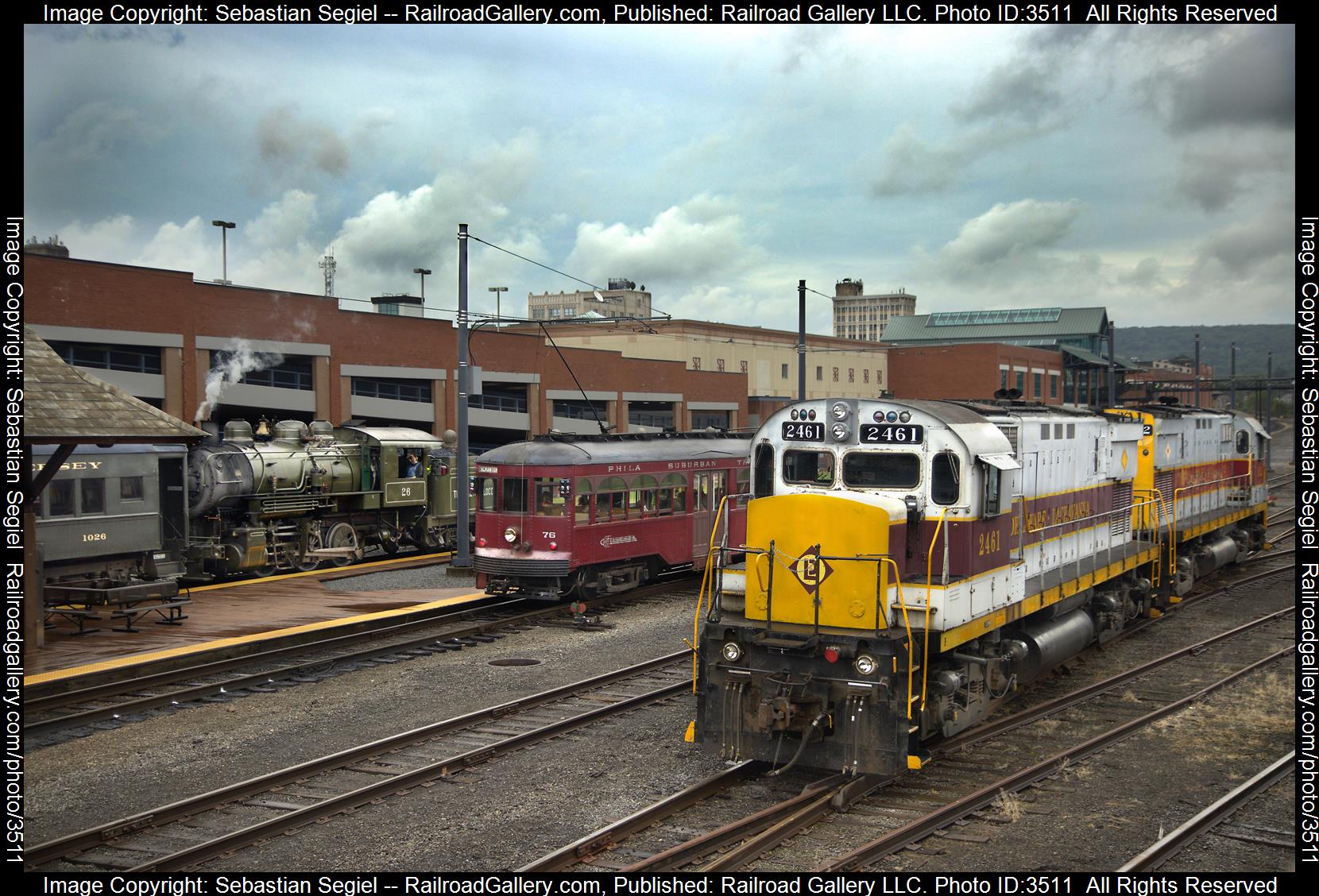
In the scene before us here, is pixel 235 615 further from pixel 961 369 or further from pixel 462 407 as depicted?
pixel 961 369

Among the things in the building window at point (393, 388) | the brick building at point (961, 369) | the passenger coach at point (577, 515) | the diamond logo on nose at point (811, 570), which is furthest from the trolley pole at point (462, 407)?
the brick building at point (961, 369)

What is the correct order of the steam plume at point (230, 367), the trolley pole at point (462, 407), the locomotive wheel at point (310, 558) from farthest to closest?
the steam plume at point (230, 367) < the locomotive wheel at point (310, 558) < the trolley pole at point (462, 407)

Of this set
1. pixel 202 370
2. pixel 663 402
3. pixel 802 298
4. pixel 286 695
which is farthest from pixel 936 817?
pixel 663 402

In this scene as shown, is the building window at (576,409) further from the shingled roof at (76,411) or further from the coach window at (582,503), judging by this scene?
the shingled roof at (76,411)

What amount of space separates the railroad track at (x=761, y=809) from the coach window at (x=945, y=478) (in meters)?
2.83

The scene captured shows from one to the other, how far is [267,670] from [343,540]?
12546 mm

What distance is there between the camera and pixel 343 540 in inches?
1087

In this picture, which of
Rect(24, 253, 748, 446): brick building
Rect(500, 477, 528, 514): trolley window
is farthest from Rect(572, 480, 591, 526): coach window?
Rect(24, 253, 748, 446): brick building

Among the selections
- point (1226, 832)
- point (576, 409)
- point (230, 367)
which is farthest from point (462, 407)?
point (576, 409)

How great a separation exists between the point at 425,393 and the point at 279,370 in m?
6.03

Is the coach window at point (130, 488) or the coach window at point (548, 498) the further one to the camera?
the coach window at point (130, 488)

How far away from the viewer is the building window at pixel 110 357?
28.3 metres

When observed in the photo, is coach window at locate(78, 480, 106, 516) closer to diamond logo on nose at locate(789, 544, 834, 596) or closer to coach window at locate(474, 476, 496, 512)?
coach window at locate(474, 476, 496, 512)
